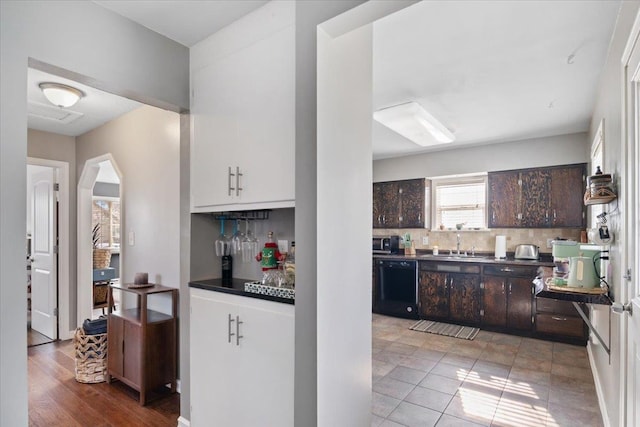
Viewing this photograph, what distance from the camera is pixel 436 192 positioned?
5707 mm

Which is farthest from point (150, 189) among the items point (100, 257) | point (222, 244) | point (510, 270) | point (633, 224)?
point (100, 257)

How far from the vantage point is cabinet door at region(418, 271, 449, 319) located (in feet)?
16.0

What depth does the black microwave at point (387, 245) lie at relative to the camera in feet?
18.6

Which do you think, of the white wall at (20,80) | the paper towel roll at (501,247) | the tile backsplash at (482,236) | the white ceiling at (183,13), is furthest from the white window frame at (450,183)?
the white wall at (20,80)

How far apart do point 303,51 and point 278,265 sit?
1.23m

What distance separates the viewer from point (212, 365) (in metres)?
2.07

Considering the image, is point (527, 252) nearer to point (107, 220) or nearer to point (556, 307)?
point (556, 307)

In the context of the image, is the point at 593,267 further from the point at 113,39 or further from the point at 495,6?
the point at 113,39

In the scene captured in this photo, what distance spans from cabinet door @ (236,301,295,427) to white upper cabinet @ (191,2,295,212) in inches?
22.9

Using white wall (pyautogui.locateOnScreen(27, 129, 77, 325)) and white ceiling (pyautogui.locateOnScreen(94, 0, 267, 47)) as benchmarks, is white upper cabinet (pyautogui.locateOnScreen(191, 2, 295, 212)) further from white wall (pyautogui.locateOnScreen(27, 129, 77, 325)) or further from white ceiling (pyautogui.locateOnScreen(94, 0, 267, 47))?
white wall (pyautogui.locateOnScreen(27, 129, 77, 325))

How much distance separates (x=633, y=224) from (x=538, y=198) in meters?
3.38

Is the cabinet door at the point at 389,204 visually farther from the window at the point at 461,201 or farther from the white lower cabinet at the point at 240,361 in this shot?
the white lower cabinet at the point at 240,361

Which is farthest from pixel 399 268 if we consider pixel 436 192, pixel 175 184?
pixel 175 184

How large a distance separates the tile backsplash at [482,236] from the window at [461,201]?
0.16 metres
